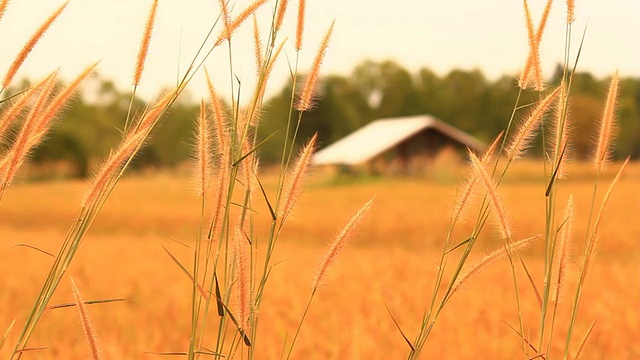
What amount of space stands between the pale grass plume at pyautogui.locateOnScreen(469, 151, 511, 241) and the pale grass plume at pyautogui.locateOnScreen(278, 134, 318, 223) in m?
0.25

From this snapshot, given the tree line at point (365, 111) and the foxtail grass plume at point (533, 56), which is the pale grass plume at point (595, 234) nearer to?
the foxtail grass plume at point (533, 56)

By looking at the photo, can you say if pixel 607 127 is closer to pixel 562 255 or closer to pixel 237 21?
pixel 562 255

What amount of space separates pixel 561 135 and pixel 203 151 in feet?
2.04

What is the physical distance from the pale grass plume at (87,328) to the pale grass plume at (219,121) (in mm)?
343

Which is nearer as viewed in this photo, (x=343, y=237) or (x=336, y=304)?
(x=343, y=237)

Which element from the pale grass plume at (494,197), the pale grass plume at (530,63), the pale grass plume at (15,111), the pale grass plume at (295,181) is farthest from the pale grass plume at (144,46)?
the pale grass plume at (530,63)

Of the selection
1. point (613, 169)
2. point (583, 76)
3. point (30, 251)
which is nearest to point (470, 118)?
point (583, 76)

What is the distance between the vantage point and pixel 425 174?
1966 centimetres

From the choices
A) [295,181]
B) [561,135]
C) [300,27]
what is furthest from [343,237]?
[561,135]

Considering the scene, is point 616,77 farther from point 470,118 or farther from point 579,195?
point 470,118

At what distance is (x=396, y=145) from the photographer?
1043 inches

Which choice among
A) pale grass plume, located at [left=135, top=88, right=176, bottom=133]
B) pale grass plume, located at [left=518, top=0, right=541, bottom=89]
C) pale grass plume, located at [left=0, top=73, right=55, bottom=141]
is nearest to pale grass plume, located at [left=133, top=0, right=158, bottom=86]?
pale grass plume, located at [left=135, top=88, right=176, bottom=133]

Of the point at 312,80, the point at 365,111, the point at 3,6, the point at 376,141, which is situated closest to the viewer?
the point at 3,6

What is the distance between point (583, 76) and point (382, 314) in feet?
116
